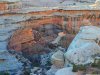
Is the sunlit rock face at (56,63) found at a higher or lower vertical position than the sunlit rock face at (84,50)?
lower

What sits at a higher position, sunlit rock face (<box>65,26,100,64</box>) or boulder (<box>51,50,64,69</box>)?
sunlit rock face (<box>65,26,100,64</box>)

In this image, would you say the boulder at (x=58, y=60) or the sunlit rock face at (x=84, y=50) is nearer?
the sunlit rock face at (x=84, y=50)

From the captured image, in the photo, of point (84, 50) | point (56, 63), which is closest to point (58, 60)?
point (56, 63)

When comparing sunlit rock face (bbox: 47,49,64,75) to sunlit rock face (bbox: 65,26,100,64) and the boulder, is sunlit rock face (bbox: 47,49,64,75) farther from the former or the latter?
sunlit rock face (bbox: 65,26,100,64)

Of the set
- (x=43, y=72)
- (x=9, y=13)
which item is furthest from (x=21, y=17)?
(x=43, y=72)

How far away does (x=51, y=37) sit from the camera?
29000 mm

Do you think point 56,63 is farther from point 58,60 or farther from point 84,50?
point 84,50

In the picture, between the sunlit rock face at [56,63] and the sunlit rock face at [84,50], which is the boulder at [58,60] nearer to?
the sunlit rock face at [56,63]

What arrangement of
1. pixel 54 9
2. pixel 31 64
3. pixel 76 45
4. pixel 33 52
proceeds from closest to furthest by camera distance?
pixel 76 45 → pixel 31 64 → pixel 33 52 → pixel 54 9

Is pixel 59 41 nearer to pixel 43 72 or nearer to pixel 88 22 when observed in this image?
pixel 88 22

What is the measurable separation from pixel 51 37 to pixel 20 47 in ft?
8.22

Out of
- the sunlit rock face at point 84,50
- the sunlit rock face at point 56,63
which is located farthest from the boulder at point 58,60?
the sunlit rock face at point 84,50

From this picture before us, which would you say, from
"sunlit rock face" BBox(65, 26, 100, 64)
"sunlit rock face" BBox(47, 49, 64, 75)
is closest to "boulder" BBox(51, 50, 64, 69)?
"sunlit rock face" BBox(47, 49, 64, 75)

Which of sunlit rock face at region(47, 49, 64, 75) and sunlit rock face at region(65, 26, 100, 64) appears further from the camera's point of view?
sunlit rock face at region(47, 49, 64, 75)
